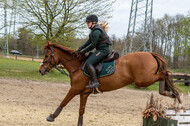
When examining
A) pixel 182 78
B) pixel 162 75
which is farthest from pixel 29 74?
pixel 182 78

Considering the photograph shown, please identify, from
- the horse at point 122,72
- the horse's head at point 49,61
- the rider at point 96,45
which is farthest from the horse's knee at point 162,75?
the horse's head at point 49,61

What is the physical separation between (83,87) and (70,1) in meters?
11.4

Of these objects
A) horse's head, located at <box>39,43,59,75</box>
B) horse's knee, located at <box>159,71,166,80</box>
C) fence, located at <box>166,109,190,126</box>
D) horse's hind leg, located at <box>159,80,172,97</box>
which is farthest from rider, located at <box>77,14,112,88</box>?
fence, located at <box>166,109,190,126</box>

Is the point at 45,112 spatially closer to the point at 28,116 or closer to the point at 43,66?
the point at 28,116

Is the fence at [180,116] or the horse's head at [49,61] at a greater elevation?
the horse's head at [49,61]

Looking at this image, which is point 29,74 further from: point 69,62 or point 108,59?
point 108,59

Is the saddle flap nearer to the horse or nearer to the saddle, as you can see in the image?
the saddle

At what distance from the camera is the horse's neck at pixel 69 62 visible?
16.2 feet

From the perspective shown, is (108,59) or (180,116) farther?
(108,59)

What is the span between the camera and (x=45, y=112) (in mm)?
6445

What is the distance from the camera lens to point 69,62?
502 centimetres

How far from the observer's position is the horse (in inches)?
170

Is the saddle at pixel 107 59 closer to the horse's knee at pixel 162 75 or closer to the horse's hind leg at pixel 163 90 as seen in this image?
the horse's knee at pixel 162 75

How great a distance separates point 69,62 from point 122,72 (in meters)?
1.43
